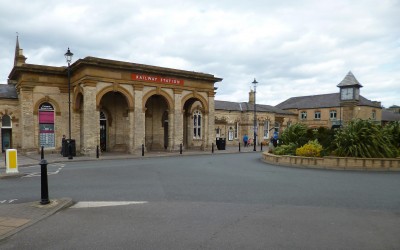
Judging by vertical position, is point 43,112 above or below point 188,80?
below

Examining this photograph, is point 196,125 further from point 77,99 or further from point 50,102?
point 50,102

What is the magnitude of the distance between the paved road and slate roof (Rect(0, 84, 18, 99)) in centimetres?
1769

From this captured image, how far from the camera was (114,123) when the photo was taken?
25.7m

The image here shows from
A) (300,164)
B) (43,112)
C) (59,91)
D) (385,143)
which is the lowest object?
(300,164)

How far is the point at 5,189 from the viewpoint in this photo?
918 centimetres

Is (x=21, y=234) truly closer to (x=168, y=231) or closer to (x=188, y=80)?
(x=168, y=231)

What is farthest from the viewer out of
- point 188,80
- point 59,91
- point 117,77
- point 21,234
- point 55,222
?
point 188,80

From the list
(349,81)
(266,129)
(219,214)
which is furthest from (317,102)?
(219,214)

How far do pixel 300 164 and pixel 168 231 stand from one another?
1099cm

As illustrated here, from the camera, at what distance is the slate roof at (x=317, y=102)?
5362 centimetres

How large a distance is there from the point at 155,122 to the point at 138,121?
408 centimetres

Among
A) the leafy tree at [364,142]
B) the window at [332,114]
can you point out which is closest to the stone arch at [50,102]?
the leafy tree at [364,142]

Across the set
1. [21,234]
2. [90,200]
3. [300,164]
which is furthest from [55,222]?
[300,164]

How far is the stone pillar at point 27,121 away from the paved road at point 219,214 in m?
13.9
